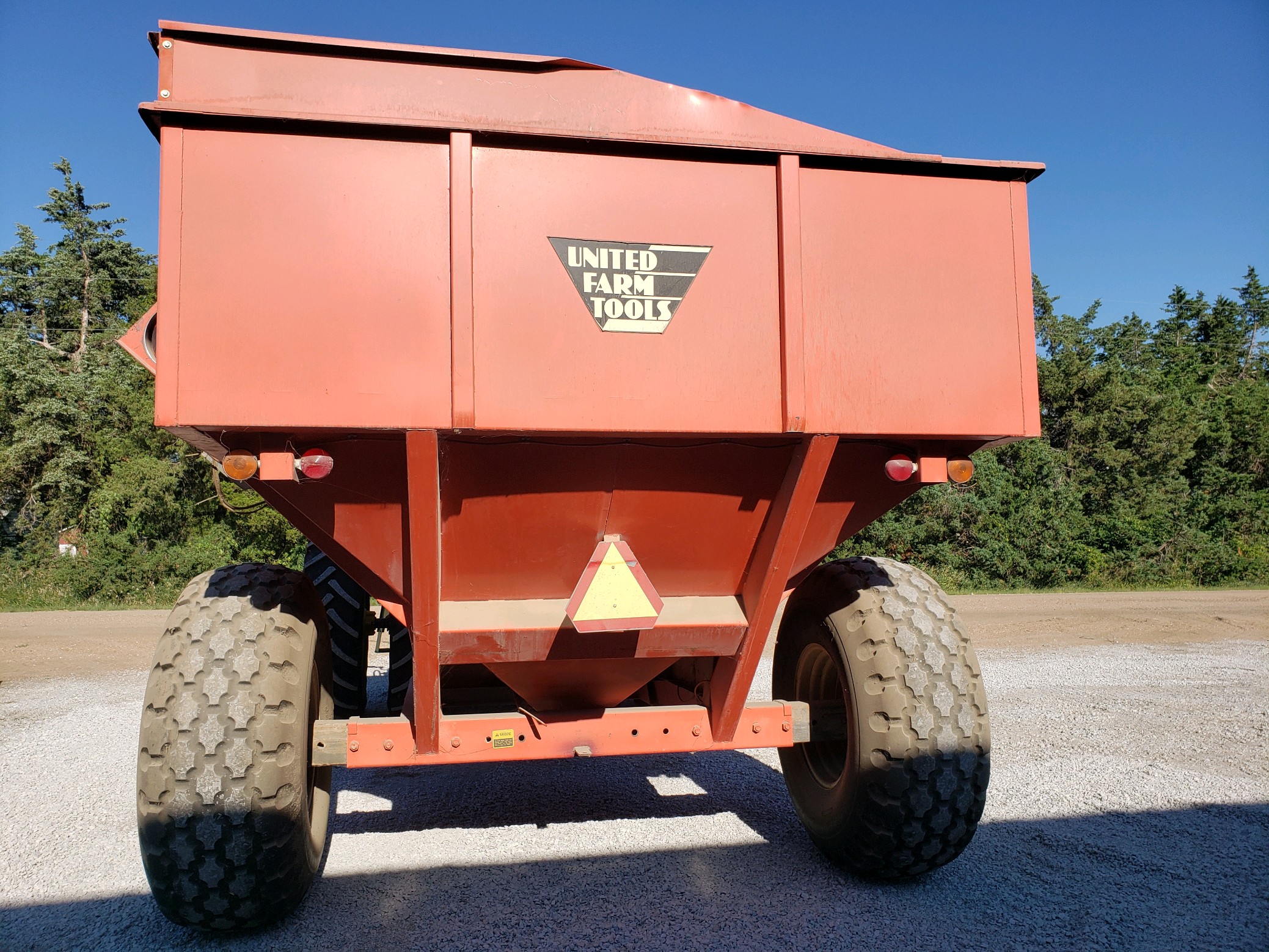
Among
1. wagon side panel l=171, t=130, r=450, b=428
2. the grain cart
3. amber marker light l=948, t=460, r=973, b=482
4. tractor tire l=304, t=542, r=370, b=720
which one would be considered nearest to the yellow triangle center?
the grain cart

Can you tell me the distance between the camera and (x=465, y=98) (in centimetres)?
267

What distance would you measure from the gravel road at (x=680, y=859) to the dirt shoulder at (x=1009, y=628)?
4.28m

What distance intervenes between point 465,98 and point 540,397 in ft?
3.25

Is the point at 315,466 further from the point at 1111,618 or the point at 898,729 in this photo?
→ the point at 1111,618

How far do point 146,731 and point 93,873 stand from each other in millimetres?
1137

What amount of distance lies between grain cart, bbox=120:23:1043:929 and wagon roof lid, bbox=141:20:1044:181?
0.03ft

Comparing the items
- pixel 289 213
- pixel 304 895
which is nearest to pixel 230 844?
pixel 304 895

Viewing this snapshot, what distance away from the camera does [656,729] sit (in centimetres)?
330

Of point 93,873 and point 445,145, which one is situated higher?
point 445,145

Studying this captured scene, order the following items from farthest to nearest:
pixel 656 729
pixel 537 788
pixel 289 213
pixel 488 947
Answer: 1. pixel 537 788
2. pixel 656 729
3. pixel 488 947
4. pixel 289 213

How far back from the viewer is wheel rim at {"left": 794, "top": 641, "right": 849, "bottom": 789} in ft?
12.3

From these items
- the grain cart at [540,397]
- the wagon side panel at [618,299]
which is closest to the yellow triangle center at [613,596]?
the grain cart at [540,397]

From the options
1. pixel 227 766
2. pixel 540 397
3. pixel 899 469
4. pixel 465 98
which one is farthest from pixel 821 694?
pixel 465 98

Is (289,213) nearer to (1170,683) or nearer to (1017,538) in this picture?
(1170,683)
